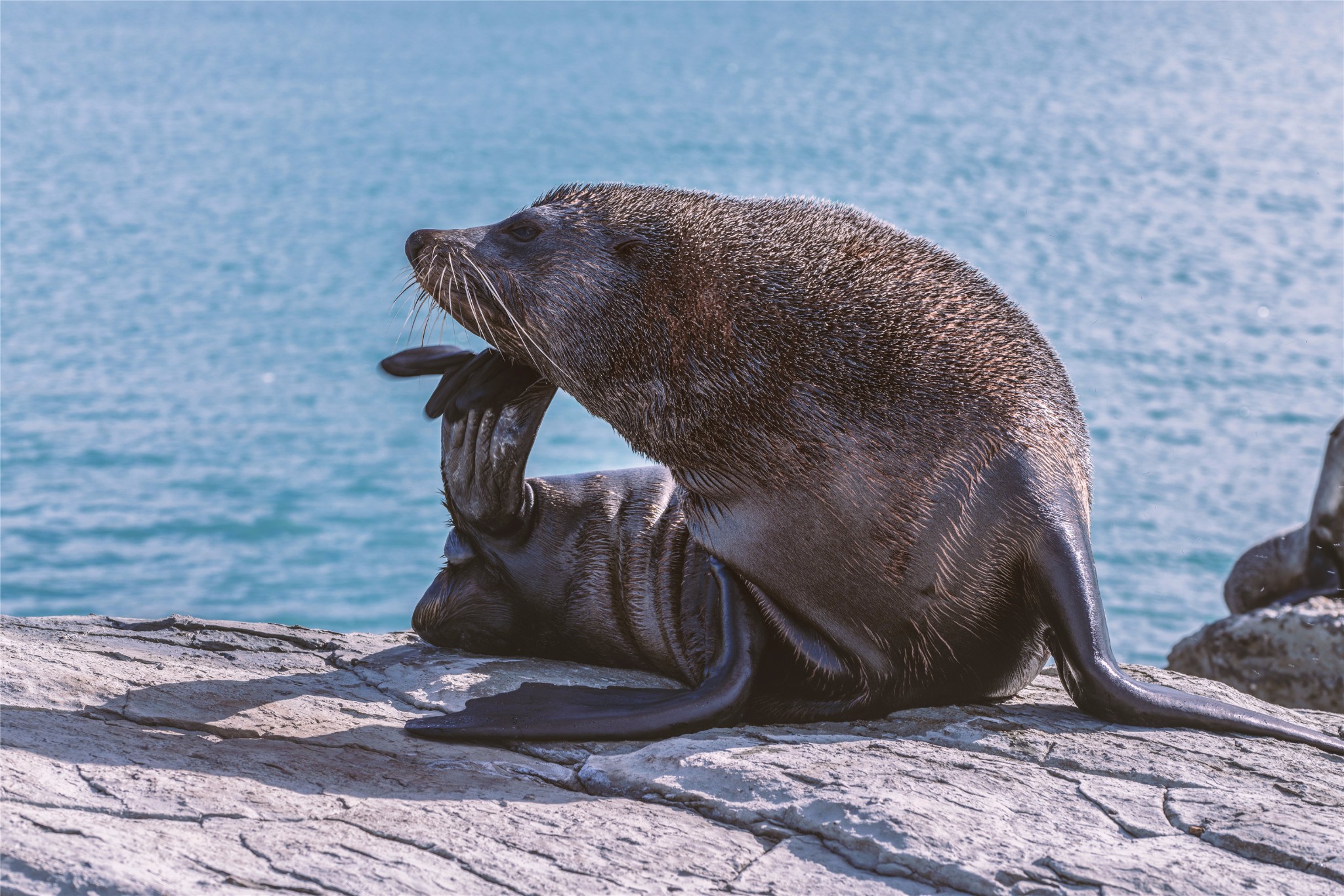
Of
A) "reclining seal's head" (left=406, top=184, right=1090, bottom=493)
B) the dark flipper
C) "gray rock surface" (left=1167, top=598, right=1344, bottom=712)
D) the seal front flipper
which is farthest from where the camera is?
"gray rock surface" (left=1167, top=598, right=1344, bottom=712)

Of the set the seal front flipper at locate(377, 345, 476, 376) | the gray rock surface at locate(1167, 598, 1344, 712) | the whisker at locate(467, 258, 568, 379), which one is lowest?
the gray rock surface at locate(1167, 598, 1344, 712)

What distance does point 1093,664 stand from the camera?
383cm

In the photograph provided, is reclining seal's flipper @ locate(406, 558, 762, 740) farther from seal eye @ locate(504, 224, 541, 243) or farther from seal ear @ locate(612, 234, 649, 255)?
seal eye @ locate(504, 224, 541, 243)

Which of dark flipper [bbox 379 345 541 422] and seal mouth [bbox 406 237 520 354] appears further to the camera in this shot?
dark flipper [bbox 379 345 541 422]

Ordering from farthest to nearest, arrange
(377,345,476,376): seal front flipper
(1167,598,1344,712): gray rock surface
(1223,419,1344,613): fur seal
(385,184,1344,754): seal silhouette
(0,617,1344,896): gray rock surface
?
1. (1223,419,1344,613): fur seal
2. (1167,598,1344,712): gray rock surface
3. (377,345,476,376): seal front flipper
4. (385,184,1344,754): seal silhouette
5. (0,617,1344,896): gray rock surface

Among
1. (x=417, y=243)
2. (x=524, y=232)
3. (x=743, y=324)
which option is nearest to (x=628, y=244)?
(x=524, y=232)

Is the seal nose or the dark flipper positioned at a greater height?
the seal nose

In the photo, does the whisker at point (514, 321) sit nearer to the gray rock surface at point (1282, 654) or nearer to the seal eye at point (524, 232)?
the seal eye at point (524, 232)

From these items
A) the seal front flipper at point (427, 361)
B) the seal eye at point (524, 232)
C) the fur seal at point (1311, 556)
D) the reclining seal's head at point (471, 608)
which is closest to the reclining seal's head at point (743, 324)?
the seal eye at point (524, 232)

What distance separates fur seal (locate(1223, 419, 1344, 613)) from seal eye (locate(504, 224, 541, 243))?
5075 mm

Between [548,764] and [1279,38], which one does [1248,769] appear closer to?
[548,764]

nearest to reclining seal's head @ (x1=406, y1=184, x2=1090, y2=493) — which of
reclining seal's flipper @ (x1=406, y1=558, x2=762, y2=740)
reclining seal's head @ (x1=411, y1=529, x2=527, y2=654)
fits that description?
reclining seal's flipper @ (x1=406, y1=558, x2=762, y2=740)

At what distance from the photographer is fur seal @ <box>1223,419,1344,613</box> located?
7.73 metres

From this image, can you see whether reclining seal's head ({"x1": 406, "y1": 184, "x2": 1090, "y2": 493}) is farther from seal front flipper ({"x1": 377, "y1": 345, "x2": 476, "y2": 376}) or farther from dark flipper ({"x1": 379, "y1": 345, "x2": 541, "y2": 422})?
seal front flipper ({"x1": 377, "y1": 345, "x2": 476, "y2": 376})
